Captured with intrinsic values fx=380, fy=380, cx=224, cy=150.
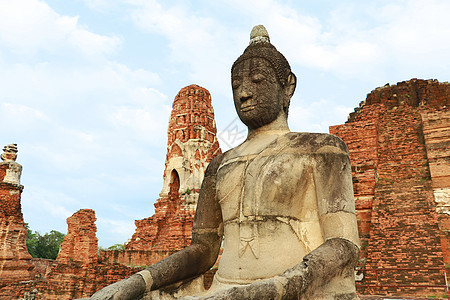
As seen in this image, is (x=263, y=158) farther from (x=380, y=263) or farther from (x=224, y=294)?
(x=380, y=263)

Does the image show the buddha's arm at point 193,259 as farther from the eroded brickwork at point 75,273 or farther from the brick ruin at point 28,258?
the brick ruin at point 28,258

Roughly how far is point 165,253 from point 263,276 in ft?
53.8

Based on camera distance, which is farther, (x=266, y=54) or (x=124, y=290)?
(x=266, y=54)

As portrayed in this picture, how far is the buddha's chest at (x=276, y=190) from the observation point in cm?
245

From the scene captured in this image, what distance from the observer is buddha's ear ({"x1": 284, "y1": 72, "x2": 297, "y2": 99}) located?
309 centimetres

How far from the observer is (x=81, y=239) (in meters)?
15.5

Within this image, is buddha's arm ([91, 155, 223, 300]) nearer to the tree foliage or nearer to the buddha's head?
the buddha's head

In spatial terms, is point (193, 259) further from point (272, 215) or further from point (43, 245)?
point (43, 245)

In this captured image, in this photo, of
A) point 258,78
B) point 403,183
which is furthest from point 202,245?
point 403,183

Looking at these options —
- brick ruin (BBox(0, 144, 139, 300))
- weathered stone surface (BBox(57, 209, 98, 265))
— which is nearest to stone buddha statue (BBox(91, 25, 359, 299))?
brick ruin (BBox(0, 144, 139, 300))

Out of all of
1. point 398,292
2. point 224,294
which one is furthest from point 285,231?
point 398,292

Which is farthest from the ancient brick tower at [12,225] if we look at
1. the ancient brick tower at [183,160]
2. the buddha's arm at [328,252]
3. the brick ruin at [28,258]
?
the buddha's arm at [328,252]

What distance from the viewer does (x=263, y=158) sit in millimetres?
2645

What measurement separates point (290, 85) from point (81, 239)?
14534mm
